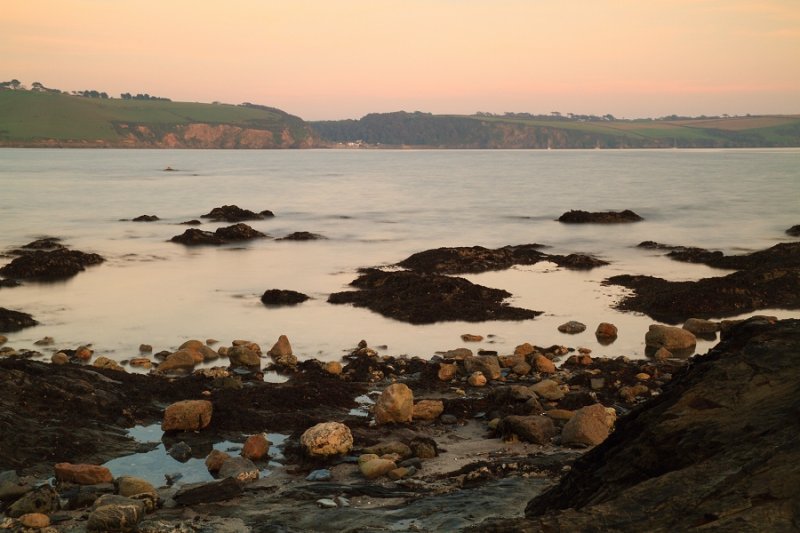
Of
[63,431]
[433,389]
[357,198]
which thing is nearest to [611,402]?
[433,389]

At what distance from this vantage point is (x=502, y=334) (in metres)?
23.0

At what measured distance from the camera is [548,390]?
642 inches

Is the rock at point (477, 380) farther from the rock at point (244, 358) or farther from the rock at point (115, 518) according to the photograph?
the rock at point (115, 518)

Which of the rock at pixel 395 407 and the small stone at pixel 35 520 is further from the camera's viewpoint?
the rock at pixel 395 407

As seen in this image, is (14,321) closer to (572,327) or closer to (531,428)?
(572,327)

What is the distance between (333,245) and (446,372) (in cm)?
2867

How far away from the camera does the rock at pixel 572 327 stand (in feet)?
76.7

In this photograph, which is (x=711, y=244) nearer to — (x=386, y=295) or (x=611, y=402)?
(x=386, y=295)

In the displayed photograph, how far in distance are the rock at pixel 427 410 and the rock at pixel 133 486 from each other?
5345 millimetres

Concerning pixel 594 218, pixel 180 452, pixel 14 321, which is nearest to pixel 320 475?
pixel 180 452

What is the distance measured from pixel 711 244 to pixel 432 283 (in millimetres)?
25090

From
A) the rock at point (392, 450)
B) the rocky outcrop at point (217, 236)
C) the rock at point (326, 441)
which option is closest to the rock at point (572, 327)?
the rock at point (392, 450)

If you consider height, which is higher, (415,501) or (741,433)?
(741,433)

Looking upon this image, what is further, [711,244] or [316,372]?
[711,244]
